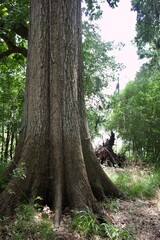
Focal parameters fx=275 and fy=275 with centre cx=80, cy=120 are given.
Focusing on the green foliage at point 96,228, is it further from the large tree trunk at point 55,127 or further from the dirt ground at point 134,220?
the large tree trunk at point 55,127

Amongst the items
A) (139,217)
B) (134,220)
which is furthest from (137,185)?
(134,220)

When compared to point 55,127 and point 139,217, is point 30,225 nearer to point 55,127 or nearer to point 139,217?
point 55,127

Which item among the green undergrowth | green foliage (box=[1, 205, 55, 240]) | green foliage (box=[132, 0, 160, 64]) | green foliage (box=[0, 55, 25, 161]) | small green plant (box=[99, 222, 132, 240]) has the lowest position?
small green plant (box=[99, 222, 132, 240])

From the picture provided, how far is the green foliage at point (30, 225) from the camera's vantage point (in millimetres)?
2979

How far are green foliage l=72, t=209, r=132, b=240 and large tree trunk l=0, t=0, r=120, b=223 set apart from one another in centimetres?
27

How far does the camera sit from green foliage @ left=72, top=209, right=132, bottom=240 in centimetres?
316

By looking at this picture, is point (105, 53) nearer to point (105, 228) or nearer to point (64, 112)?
point (64, 112)

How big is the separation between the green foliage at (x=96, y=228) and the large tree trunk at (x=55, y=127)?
27cm

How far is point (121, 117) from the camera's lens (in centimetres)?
1089

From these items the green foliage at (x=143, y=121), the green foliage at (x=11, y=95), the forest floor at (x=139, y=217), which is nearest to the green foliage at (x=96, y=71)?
the green foliage at (x=143, y=121)

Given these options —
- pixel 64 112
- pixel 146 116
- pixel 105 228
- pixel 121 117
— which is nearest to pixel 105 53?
pixel 121 117

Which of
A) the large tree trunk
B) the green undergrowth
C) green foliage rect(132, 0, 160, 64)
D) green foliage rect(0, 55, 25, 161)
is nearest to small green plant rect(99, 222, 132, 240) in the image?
the large tree trunk

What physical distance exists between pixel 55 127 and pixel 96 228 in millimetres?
1456

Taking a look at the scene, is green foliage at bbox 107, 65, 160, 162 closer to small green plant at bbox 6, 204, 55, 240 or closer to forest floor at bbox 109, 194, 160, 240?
forest floor at bbox 109, 194, 160, 240
